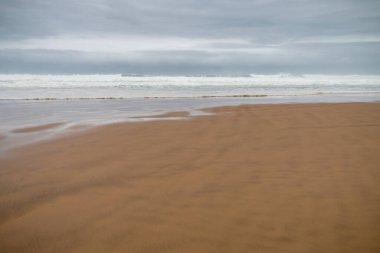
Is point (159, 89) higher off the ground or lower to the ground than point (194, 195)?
higher

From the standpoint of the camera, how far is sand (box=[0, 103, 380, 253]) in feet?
7.57

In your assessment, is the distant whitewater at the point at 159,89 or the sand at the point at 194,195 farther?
the distant whitewater at the point at 159,89

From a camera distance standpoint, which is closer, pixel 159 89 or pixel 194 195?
pixel 194 195

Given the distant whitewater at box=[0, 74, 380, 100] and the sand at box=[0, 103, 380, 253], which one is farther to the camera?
the distant whitewater at box=[0, 74, 380, 100]

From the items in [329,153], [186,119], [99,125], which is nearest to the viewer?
[329,153]

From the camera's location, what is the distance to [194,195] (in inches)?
122

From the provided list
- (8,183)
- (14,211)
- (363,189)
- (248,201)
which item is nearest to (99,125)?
(8,183)

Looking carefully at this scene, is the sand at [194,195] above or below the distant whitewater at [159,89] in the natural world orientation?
below

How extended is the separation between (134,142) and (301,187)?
3.01 meters

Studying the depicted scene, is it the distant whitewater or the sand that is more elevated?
the distant whitewater

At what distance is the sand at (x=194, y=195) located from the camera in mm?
2307

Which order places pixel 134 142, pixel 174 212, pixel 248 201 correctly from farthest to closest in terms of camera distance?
pixel 134 142, pixel 248 201, pixel 174 212

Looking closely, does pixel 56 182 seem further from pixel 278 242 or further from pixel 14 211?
pixel 278 242

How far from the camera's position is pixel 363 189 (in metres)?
3.21
